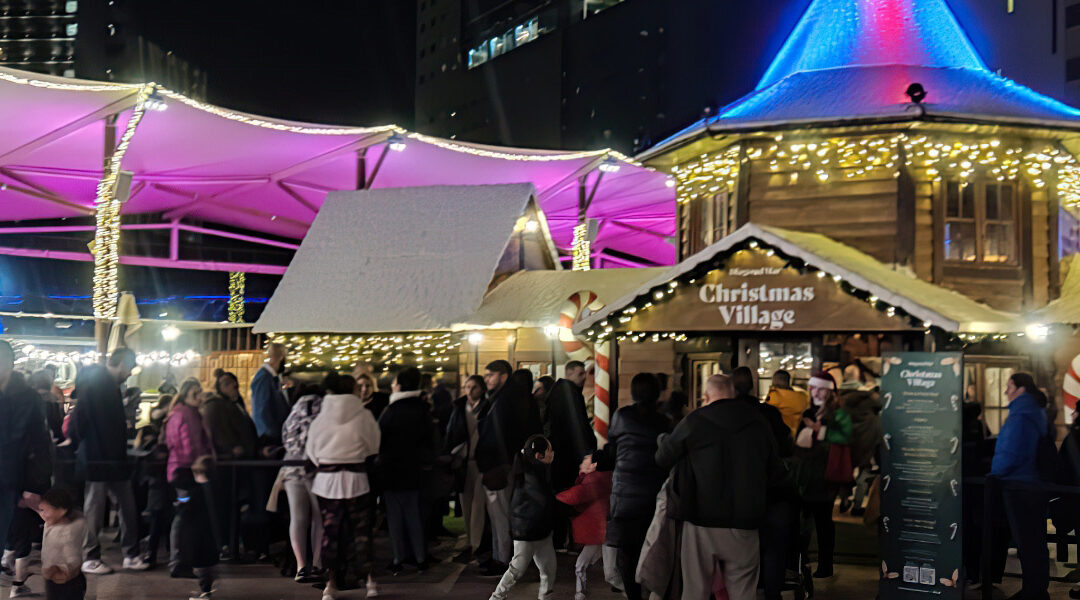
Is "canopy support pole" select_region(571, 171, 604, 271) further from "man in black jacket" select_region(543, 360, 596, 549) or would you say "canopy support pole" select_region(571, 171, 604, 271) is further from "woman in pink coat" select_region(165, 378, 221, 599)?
"woman in pink coat" select_region(165, 378, 221, 599)

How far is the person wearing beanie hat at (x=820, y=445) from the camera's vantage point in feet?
32.6

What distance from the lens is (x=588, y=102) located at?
6041cm

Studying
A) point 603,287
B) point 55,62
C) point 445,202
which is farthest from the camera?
point 55,62

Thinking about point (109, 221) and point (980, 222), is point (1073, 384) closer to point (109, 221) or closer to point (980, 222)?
point (980, 222)

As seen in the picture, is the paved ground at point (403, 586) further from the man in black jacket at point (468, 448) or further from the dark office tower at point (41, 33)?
the dark office tower at point (41, 33)

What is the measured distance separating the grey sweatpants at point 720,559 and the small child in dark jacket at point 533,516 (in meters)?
1.43

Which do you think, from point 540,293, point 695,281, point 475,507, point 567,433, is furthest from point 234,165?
point 695,281

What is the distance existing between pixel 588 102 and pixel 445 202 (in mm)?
41816

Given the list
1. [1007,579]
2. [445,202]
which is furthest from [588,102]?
[1007,579]

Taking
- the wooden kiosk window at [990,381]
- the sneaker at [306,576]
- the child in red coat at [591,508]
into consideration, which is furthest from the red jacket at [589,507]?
the wooden kiosk window at [990,381]

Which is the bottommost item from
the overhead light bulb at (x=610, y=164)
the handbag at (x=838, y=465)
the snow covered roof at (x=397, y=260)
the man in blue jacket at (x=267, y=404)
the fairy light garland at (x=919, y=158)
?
the handbag at (x=838, y=465)

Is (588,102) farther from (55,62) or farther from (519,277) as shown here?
(55,62)

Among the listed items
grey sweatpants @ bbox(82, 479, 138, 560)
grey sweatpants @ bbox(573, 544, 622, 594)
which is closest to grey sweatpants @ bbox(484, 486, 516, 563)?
grey sweatpants @ bbox(573, 544, 622, 594)

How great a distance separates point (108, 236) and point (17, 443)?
1103cm
